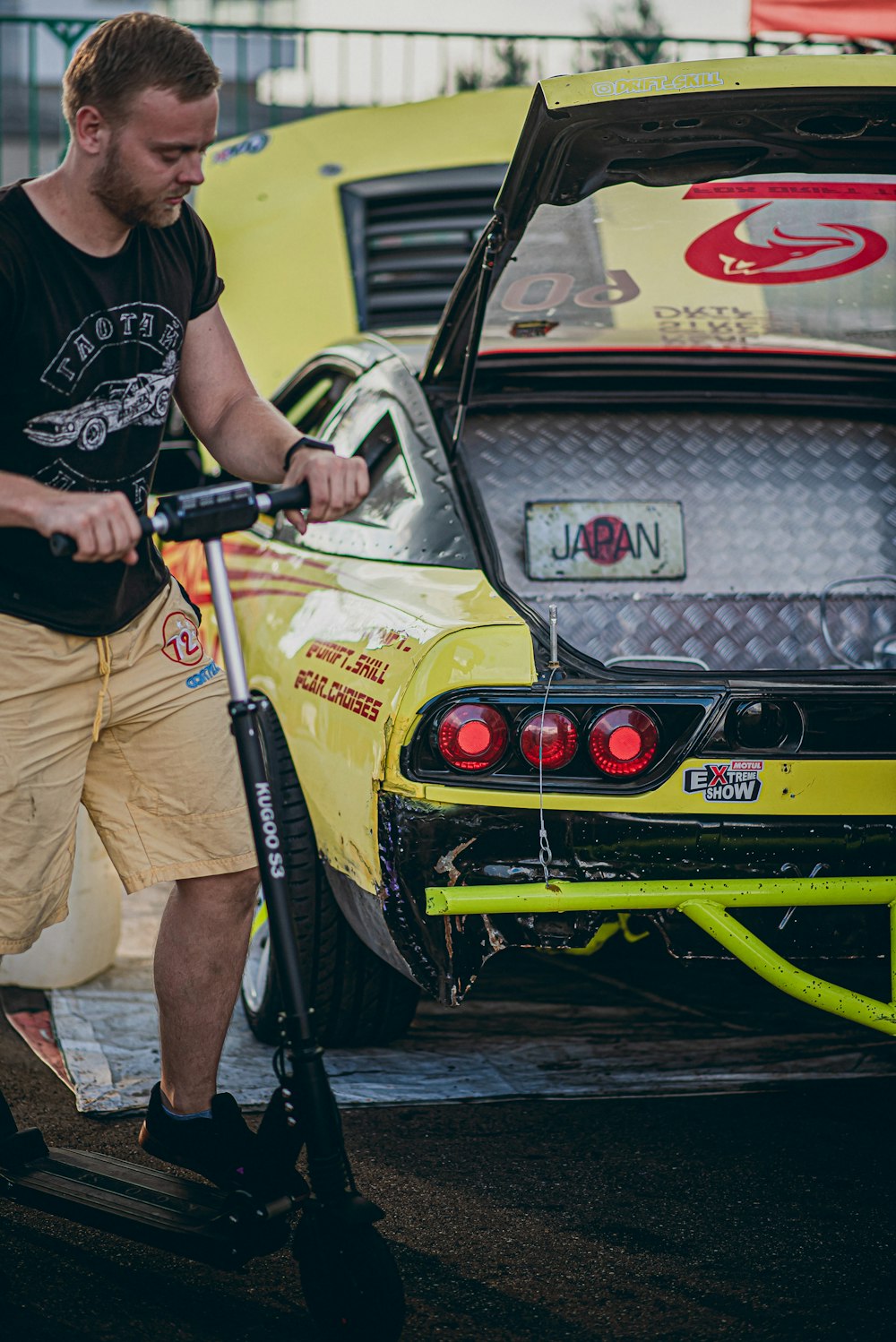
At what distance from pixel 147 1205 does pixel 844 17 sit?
29.9 feet

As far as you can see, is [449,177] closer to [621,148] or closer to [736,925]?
[621,148]

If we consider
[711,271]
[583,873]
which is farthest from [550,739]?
[711,271]

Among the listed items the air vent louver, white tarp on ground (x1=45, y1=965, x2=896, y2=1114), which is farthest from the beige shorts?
the air vent louver

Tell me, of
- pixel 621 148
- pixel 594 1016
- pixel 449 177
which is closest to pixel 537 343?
pixel 621 148

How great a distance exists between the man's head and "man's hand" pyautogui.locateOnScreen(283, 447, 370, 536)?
47 centimetres

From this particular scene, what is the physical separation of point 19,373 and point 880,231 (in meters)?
2.28

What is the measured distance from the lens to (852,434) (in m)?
4.47

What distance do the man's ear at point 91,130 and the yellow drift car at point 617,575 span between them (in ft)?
3.14

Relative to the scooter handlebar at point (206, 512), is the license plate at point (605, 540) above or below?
below

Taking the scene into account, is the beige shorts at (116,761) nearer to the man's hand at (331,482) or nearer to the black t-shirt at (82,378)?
the black t-shirt at (82,378)

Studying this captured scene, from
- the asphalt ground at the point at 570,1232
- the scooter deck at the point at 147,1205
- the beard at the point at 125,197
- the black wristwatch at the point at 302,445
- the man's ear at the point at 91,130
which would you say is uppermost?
the man's ear at the point at 91,130

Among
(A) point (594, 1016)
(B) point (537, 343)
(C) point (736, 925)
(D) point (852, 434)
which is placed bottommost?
(A) point (594, 1016)

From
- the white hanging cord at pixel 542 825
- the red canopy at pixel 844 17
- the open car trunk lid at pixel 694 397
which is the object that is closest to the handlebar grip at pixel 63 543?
the white hanging cord at pixel 542 825

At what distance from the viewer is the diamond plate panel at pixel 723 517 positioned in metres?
4.20
